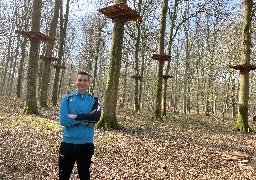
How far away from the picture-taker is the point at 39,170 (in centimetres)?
626

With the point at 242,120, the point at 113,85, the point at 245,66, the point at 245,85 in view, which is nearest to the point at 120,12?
the point at 113,85

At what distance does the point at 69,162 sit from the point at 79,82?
1.27 meters

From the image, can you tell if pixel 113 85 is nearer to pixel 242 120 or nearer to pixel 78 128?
pixel 78 128

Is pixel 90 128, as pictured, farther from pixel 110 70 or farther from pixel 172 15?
pixel 172 15

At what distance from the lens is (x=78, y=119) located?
4316 millimetres

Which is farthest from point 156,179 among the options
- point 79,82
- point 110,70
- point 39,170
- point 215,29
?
point 215,29

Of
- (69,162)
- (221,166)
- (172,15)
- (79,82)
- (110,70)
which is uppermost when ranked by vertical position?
(172,15)

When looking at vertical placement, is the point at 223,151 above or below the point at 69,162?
below

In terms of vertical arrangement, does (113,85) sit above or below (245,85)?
below

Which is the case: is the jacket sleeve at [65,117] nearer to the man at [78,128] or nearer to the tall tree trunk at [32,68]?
the man at [78,128]

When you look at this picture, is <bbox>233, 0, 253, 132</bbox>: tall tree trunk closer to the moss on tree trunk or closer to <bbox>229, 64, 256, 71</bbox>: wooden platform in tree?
the moss on tree trunk

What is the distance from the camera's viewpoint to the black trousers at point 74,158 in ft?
14.3

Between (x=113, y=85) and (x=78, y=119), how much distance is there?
341 inches

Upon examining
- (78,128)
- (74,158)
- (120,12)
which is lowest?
(74,158)
